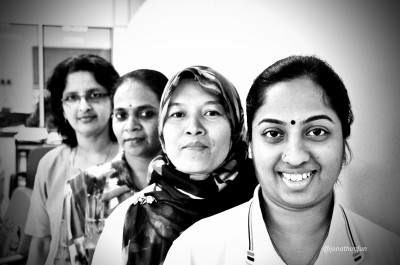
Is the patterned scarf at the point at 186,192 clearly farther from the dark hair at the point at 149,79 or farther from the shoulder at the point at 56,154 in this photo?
the shoulder at the point at 56,154

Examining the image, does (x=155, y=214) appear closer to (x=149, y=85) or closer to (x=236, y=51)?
(x=149, y=85)

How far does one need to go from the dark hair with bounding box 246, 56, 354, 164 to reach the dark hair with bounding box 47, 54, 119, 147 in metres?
0.53

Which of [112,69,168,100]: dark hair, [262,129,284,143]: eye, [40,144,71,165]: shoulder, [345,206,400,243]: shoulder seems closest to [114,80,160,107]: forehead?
[112,69,168,100]: dark hair

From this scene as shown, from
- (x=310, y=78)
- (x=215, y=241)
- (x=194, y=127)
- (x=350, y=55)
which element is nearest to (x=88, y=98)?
(x=194, y=127)

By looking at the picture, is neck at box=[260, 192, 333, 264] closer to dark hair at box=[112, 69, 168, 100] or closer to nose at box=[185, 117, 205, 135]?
nose at box=[185, 117, 205, 135]

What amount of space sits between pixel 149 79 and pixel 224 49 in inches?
11.4

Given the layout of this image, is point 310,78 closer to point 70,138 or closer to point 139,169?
point 139,169

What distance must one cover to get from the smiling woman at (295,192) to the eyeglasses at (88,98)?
0.55 metres

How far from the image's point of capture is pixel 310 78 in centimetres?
122

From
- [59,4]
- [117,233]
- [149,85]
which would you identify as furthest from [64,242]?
[59,4]

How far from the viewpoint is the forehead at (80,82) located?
4.91 ft

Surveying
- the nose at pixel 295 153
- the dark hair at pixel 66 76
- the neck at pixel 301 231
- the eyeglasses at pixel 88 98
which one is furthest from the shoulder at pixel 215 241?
the eyeglasses at pixel 88 98

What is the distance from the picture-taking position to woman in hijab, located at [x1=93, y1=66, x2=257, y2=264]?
134 centimetres

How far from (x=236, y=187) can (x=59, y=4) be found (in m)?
0.95
